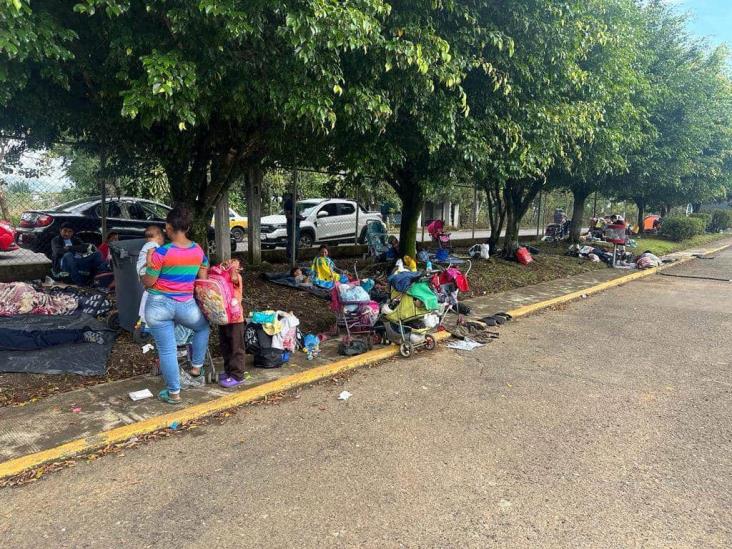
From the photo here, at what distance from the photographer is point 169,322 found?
423 cm

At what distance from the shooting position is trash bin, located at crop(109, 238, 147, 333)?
18.4 ft

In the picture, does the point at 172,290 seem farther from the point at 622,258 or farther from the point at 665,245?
the point at 665,245

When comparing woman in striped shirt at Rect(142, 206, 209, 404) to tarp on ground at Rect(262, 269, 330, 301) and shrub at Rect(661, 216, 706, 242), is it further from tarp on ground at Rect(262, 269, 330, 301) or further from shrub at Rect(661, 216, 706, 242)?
shrub at Rect(661, 216, 706, 242)

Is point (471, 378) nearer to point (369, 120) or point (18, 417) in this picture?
point (369, 120)

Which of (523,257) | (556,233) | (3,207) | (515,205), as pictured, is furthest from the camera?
(556,233)

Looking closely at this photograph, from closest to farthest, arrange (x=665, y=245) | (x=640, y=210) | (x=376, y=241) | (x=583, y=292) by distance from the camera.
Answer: (x=583, y=292), (x=376, y=241), (x=665, y=245), (x=640, y=210)

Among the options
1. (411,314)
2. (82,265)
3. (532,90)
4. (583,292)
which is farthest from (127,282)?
(583,292)

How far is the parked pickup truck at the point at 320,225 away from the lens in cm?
1529

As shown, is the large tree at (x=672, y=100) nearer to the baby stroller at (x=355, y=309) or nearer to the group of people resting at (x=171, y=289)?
the baby stroller at (x=355, y=309)

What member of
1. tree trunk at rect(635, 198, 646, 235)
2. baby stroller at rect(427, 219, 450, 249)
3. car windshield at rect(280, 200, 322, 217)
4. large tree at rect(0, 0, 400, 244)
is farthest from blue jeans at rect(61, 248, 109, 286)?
tree trunk at rect(635, 198, 646, 235)

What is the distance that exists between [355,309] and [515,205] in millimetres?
10190

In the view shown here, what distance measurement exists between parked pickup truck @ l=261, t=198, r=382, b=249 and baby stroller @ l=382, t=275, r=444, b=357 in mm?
9105

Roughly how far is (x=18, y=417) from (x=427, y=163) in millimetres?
6352

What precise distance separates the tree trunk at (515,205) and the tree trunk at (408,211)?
14.0ft
